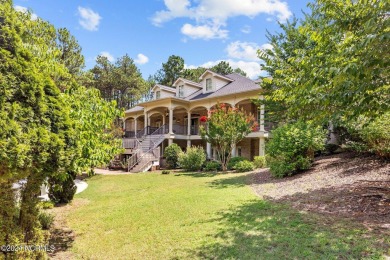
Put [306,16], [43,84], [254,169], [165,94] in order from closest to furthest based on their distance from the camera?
[43,84] < [306,16] < [254,169] < [165,94]

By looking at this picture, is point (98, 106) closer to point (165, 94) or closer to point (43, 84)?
point (43, 84)

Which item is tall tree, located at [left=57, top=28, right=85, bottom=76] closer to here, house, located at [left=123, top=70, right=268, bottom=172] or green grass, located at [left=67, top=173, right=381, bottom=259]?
house, located at [left=123, top=70, right=268, bottom=172]

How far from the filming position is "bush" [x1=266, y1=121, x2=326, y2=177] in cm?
1112

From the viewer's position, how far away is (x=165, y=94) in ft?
91.4

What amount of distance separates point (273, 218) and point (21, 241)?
4.88 metres

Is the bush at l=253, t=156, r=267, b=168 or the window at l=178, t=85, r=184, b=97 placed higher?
the window at l=178, t=85, r=184, b=97

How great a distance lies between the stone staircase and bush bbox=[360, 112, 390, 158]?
15.4 meters

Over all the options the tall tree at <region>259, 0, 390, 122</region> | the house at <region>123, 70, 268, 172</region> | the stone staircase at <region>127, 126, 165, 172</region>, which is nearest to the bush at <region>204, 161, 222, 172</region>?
the house at <region>123, 70, 268, 172</region>

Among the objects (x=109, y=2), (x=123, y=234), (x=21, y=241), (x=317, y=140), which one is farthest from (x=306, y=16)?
(x=21, y=241)

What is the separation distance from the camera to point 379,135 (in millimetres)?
9289

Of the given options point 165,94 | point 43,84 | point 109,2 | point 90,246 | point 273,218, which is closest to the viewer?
point 43,84

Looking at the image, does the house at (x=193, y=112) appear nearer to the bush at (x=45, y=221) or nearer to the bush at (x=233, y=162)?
the bush at (x=233, y=162)

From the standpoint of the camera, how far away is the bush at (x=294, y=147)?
11.1 metres

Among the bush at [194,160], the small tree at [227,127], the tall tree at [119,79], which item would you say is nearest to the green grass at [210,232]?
the small tree at [227,127]
